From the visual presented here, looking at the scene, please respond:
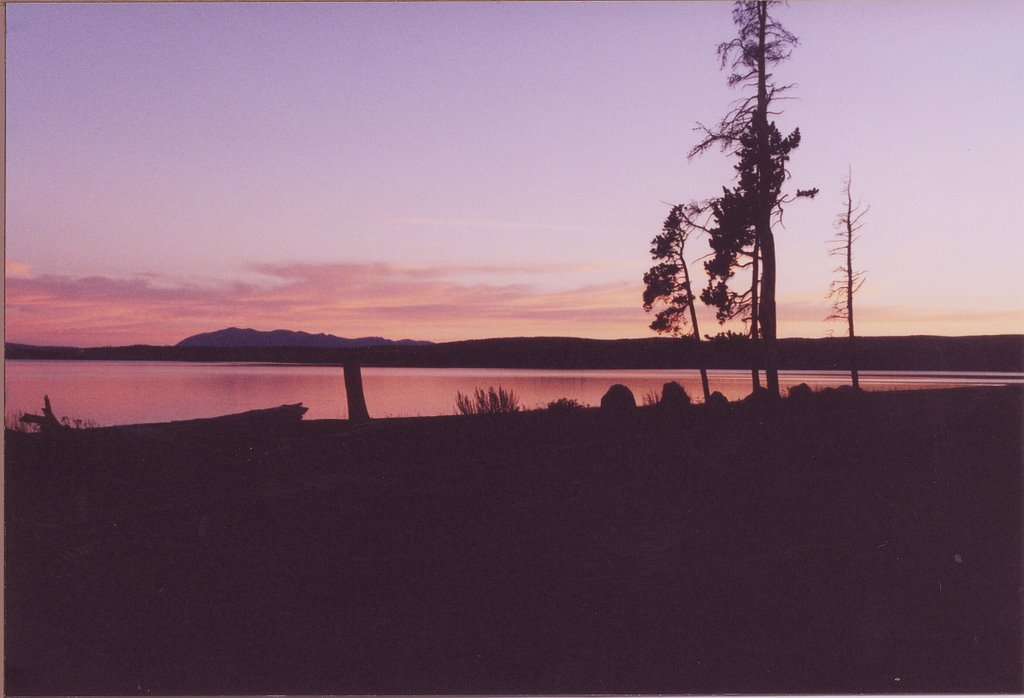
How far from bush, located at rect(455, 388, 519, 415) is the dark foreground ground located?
409 centimetres

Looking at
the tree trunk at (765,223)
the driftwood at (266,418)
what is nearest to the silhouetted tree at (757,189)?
the tree trunk at (765,223)

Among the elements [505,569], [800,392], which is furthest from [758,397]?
[505,569]

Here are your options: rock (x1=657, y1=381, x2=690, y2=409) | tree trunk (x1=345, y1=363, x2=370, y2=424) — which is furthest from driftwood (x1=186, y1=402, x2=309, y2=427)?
rock (x1=657, y1=381, x2=690, y2=409)

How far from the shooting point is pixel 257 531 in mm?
6121

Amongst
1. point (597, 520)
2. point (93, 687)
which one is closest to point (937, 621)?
point (597, 520)

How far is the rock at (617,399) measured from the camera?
10.9 m

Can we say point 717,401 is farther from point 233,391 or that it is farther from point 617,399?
point 233,391

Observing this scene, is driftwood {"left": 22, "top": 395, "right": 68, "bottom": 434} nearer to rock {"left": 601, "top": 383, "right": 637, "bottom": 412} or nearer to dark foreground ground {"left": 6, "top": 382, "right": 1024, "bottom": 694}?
dark foreground ground {"left": 6, "top": 382, "right": 1024, "bottom": 694}

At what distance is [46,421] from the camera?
Answer: 7992 millimetres

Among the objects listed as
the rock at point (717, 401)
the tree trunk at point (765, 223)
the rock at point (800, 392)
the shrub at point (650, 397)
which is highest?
the tree trunk at point (765, 223)

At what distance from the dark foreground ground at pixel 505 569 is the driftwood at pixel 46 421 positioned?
1.57ft

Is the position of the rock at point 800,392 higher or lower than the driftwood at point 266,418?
lower

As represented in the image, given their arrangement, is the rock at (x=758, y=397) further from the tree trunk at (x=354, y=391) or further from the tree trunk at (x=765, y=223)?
the tree trunk at (x=354, y=391)

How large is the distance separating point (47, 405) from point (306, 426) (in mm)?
A: 2870
